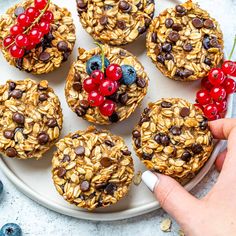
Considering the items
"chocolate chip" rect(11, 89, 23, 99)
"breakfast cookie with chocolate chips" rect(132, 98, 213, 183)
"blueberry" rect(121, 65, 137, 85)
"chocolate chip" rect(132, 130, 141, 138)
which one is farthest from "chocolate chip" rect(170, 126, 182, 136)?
"chocolate chip" rect(11, 89, 23, 99)

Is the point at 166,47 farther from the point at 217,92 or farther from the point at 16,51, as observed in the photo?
the point at 16,51

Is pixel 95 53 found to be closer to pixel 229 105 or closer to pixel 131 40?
pixel 131 40

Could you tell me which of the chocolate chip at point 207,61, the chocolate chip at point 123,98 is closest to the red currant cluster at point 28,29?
the chocolate chip at point 123,98

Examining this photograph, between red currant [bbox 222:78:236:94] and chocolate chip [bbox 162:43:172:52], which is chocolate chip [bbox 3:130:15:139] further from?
red currant [bbox 222:78:236:94]

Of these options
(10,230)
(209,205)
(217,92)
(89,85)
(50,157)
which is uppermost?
(89,85)

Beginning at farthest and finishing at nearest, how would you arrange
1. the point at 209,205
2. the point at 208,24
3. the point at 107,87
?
the point at 208,24 → the point at 107,87 → the point at 209,205

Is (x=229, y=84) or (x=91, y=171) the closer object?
(x=91, y=171)

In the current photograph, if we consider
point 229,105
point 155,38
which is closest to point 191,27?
point 155,38

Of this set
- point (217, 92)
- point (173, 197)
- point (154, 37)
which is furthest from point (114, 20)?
point (173, 197)
